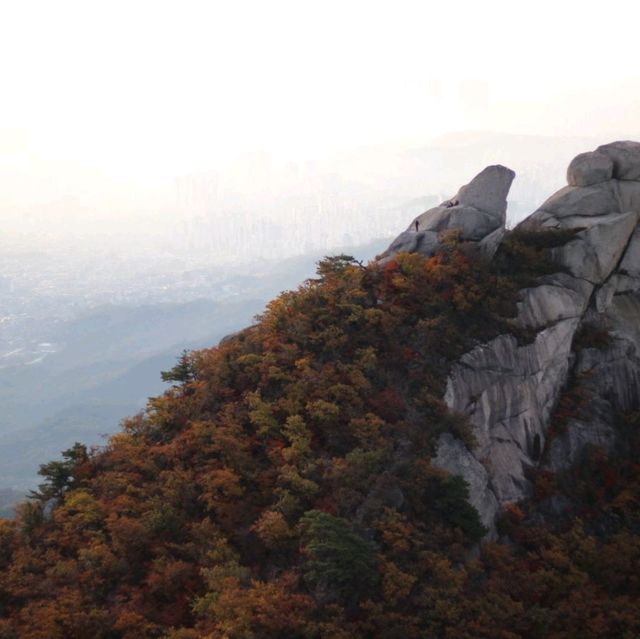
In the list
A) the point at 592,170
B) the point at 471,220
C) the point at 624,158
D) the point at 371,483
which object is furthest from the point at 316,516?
the point at 624,158

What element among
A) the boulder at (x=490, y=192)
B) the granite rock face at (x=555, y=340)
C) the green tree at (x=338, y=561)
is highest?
the boulder at (x=490, y=192)

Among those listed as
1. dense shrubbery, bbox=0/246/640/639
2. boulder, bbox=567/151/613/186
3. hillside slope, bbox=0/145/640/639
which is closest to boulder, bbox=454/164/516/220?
hillside slope, bbox=0/145/640/639

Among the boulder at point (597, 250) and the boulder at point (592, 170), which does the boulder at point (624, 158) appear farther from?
the boulder at point (597, 250)

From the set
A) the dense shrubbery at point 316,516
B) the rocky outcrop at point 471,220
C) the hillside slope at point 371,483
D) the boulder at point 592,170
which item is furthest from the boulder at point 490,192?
the dense shrubbery at point 316,516

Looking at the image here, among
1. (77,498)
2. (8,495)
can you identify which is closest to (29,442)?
(8,495)

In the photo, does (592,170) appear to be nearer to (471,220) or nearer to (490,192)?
(490,192)
